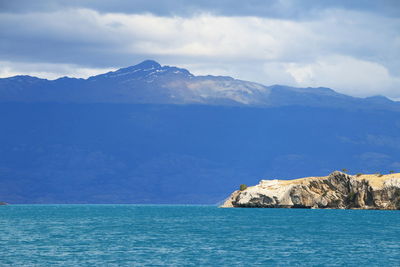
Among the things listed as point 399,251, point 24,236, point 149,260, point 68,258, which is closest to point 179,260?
point 149,260

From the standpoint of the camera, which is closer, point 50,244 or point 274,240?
point 50,244

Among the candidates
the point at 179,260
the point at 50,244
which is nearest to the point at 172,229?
the point at 50,244

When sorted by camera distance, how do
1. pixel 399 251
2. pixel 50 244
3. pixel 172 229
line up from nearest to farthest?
pixel 399 251
pixel 50 244
pixel 172 229

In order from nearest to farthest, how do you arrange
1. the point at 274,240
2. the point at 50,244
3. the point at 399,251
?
1. the point at 399,251
2. the point at 50,244
3. the point at 274,240

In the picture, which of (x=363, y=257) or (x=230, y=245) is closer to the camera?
(x=363, y=257)

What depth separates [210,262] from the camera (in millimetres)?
89875

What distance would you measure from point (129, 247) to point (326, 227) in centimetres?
5549

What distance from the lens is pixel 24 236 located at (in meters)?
125

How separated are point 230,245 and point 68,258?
26.6 m

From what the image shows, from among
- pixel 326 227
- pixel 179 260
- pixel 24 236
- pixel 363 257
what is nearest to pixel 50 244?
pixel 24 236

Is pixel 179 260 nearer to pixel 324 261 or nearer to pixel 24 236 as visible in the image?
pixel 324 261

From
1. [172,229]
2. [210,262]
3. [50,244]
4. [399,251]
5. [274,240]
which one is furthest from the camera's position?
[172,229]

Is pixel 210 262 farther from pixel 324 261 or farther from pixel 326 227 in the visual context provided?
pixel 326 227

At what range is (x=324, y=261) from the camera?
91000 millimetres
